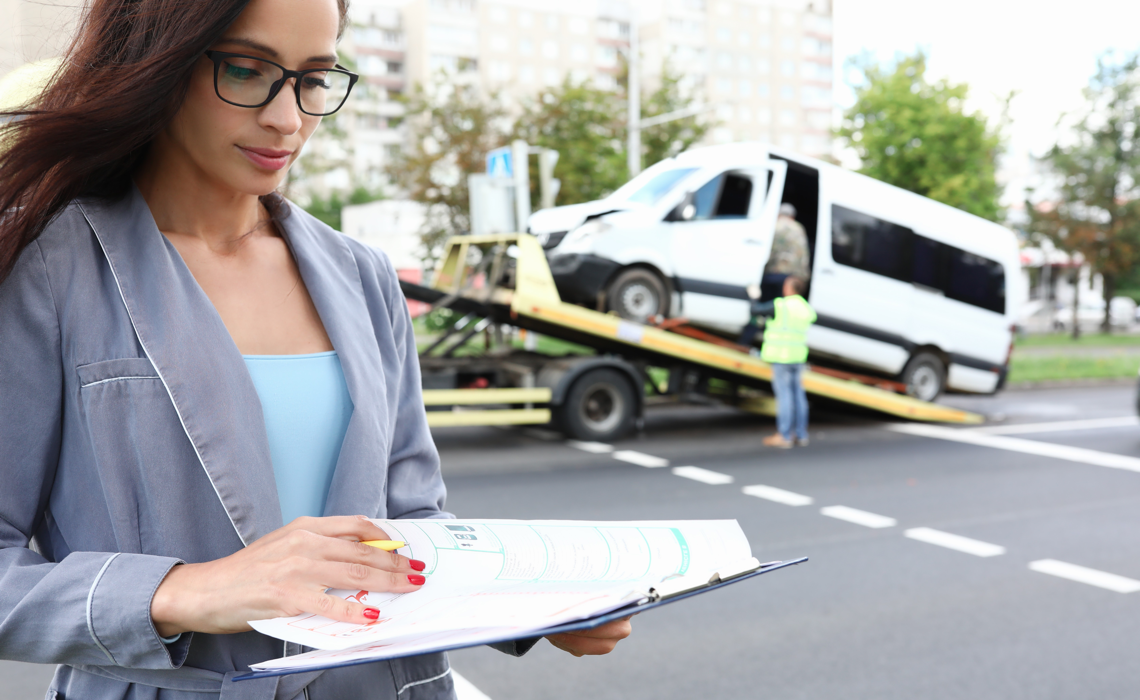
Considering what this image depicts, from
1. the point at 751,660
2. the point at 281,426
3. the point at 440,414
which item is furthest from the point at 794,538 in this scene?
the point at 281,426

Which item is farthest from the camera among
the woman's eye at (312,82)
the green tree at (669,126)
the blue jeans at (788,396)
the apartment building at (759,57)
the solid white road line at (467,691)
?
the apartment building at (759,57)

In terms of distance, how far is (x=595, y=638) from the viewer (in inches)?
51.8

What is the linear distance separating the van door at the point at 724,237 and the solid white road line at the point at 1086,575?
5258 millimetres

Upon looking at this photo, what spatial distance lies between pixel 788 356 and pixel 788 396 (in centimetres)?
46

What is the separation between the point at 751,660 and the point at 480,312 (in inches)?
256

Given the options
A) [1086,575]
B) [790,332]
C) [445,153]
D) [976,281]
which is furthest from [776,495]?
[445,153]

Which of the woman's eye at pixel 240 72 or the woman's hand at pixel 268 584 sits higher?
Result: the woman's eye at pixel 240 72

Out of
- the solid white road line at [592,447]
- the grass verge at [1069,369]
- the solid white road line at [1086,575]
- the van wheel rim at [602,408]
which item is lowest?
the grass verge at [1069,369]

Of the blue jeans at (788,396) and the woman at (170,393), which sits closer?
the woman at (170,393)

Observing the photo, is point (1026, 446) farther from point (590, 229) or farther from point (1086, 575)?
point (590, 229)

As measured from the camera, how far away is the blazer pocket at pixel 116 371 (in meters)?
1.18

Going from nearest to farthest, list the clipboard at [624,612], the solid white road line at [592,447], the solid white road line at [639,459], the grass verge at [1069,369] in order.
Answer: the clipboard at [624,612]
the solid white road line at [639,459]
the solid white road line at [592,447]
the grass verge at [1069,369]

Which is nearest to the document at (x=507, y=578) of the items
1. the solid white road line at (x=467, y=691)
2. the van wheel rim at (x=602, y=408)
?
the solid white road line at (x=467, y=691)

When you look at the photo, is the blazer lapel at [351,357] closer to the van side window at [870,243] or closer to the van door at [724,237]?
the van door at [724,237]
